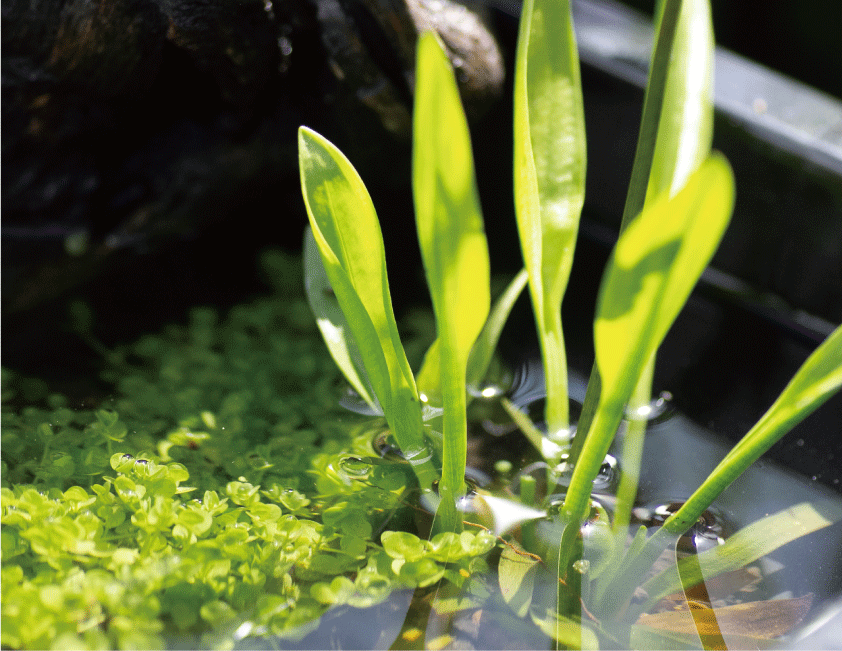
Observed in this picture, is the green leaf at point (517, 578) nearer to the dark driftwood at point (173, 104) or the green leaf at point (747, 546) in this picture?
the green leaf at point (747, 546)

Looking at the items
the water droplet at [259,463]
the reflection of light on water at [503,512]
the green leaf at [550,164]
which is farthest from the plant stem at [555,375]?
the water droplet at [259,463]

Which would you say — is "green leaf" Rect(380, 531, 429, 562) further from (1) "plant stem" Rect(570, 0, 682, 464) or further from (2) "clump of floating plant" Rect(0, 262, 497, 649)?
(1) "plant stem" Rect(570, 0, 682, 464)

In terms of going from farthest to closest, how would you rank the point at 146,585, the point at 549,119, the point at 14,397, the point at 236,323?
1. the point at 236,323
2. the point at 14,397
3. the point at 549,119
4. the point at 146,585

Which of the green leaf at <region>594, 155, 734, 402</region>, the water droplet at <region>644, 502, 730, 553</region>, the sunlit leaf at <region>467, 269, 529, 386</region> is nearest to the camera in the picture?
the green leaf at <region>594, 155, 734, 402</region>

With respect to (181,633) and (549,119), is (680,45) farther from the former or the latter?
(181,633)

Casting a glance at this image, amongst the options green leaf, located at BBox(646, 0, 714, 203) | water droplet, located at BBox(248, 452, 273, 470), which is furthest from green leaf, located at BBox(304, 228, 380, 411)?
green leaf, located at BBox(646, 0, 714, 203)

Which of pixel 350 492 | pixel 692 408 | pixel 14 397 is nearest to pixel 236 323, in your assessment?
pixel 14 397
